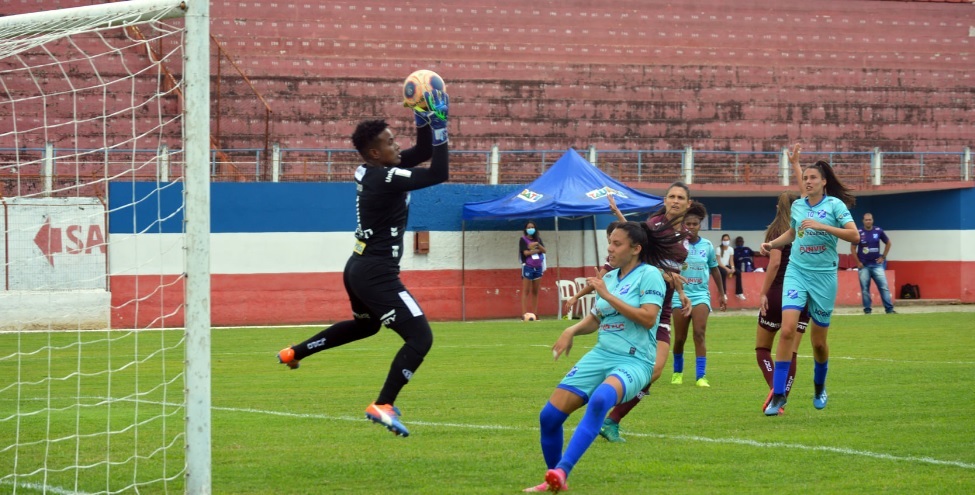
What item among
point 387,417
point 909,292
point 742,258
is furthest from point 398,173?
point 909,292

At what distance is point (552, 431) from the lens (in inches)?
265

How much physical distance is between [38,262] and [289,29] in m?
15.8

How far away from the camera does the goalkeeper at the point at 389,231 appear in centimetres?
784

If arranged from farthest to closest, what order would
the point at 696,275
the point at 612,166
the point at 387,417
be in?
1. the point at 612,166
2. the point at 696,275
3. the point at 387,417

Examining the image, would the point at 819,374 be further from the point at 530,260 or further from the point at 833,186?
the point at 530,260

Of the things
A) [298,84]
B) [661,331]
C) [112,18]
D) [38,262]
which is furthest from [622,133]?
[112,18]

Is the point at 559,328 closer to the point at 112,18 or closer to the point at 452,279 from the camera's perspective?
the point at 452,279

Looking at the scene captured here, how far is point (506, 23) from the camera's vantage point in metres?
38.3

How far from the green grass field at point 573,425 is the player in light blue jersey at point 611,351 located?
455 mm

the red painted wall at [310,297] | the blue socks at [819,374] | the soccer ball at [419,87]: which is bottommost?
the red painted wall at [310,297]

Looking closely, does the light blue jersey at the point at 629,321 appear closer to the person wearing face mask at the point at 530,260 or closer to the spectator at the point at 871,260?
the person wearing face mask at the point at 530,260

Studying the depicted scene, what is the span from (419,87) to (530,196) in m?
17.8

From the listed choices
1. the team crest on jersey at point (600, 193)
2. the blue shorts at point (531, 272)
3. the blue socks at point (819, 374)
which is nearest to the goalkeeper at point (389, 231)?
the blue socks at point (819, 374)

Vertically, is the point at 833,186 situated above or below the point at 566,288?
above
